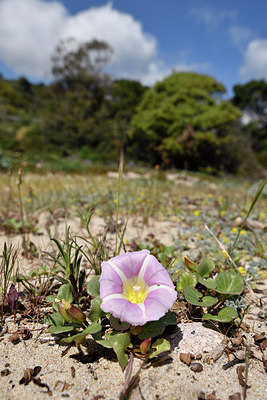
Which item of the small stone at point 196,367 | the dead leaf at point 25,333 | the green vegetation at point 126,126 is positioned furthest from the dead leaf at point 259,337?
the green vegetation at point 126,126

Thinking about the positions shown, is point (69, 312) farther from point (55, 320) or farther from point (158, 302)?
point (158, 302)

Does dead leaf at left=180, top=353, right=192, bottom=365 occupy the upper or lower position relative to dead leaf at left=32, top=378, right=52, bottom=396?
upper

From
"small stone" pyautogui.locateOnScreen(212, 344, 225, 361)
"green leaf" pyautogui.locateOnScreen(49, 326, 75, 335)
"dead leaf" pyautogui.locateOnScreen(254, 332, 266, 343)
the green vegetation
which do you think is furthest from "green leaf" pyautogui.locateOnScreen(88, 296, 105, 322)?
the green vegetation

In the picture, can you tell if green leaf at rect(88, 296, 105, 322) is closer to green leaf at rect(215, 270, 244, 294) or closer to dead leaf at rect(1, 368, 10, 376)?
dead leaf at rect(1, 368, 10, 376)

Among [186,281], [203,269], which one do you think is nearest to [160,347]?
[186,281]

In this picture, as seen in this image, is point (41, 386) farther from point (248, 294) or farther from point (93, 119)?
point (93, 119)

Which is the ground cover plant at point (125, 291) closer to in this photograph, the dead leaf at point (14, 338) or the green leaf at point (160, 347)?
the green leaf at point (160, 347)

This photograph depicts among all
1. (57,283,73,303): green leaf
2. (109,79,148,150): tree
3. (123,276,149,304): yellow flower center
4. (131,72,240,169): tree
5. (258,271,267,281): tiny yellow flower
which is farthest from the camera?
(109,79,148,150): tree

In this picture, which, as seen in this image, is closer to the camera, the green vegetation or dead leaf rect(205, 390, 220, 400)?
dead leaf rect(205, 390, 220, 400)
